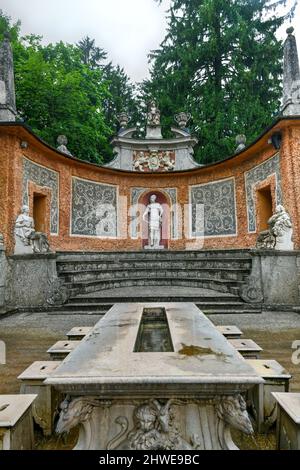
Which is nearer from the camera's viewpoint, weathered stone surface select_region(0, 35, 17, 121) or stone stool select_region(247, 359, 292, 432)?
stone stool select_region(247, 359, 292, 432)

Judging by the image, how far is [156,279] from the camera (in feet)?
27.5

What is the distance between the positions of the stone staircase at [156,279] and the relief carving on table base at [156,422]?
483cm

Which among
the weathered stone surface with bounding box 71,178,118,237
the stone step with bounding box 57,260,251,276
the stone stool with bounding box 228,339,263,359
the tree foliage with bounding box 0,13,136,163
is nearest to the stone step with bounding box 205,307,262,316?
the stone step with bounding box 57,260,251,276

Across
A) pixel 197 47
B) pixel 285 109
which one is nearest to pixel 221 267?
pixel 285 109

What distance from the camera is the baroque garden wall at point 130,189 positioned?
315 inches

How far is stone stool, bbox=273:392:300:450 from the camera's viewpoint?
5.24 feet

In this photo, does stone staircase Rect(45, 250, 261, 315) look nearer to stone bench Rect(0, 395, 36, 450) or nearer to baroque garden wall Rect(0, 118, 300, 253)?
baroque garden wall Rect(0, 118, 300, 253)

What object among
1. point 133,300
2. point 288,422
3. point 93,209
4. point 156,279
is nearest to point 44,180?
point 93,209

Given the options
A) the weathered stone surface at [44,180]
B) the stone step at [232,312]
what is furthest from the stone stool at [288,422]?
the weathered stone surface at [44,180]

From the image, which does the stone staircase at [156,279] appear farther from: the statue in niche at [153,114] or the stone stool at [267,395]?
the statue in niche at [153,114]

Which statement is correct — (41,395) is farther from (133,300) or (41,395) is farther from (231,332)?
(133,300)

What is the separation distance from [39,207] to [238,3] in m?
17.5

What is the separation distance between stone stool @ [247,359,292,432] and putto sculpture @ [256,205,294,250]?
5199mm

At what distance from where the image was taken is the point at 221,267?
8.56 meters
